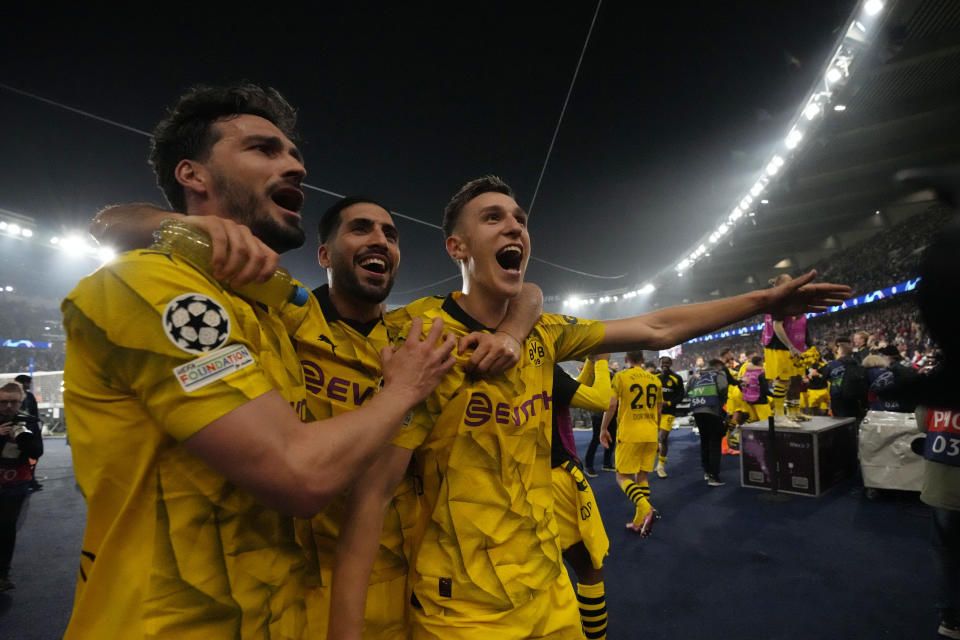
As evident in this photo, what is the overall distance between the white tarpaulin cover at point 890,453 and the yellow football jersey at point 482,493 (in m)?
7.38

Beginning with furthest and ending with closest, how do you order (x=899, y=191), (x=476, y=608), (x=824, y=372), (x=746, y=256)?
1. (x=746, y=256)
2. (x=824, y=372)
3. (x=476, y=608)
4. (x=899, y=191)

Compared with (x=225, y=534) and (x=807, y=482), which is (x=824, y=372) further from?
(x=225, y=534)

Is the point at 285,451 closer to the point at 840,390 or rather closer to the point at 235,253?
the point at 235,253

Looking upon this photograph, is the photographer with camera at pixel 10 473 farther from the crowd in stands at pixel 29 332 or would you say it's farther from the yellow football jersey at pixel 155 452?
the crowd in stands at pixel 29 332

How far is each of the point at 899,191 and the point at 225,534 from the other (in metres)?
1.58

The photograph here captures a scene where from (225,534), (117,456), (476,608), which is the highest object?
(117,456)

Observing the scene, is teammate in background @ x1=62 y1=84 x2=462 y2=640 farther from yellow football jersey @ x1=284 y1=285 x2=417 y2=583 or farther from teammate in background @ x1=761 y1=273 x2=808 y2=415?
teammate in background @ x1=761 y1=273 x2=808 y2=415

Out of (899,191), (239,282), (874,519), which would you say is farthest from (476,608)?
(874,519)

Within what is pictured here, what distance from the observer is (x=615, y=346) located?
7.73 feet

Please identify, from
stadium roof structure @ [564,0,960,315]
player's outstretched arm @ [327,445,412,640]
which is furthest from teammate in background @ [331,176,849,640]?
stadium roof structure @ [564,0,960,315]

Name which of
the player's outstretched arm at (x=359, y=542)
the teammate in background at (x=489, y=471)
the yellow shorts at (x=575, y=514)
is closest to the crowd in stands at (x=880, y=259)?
the yellow shorts at (x=575, y=514)

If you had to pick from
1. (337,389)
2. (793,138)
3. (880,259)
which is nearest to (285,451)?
(337,389)

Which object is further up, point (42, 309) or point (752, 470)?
point (42, 309)

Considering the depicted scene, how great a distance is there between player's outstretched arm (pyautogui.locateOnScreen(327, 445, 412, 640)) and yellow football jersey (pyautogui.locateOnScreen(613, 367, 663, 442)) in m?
6.10
